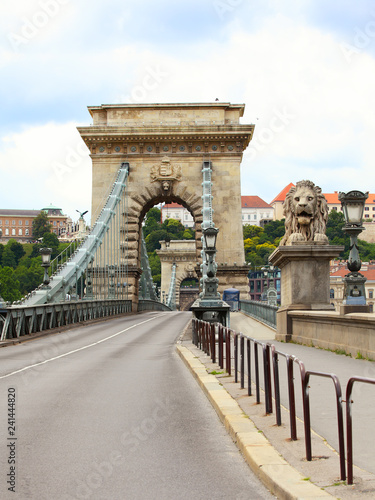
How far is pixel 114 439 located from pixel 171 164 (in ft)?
145

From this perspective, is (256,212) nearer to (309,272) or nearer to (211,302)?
(211,302)

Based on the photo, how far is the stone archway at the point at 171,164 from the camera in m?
49.8

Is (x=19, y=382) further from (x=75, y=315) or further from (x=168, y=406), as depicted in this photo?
(x=75, y=315)

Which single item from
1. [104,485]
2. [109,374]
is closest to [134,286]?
[109,374]

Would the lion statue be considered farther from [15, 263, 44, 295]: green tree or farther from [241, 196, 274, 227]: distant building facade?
[241, 196, 274, 227]: distant building facade

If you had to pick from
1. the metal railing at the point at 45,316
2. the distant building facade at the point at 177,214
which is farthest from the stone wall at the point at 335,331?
the distant building facade at the point at 177,214

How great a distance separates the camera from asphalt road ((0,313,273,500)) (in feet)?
16.8

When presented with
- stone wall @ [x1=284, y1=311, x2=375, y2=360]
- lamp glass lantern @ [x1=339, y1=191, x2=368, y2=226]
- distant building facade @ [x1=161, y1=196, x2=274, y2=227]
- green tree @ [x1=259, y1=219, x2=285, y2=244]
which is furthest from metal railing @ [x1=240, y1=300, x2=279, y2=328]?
distant building facade @ [x1=161, y1=196, x2=274, y2=227]

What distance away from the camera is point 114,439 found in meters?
6.73

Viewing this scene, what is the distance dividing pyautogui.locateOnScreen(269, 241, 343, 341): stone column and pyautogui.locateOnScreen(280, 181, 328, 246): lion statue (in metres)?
0.30

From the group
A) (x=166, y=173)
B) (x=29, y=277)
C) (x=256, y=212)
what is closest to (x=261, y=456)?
(x=166, y=173)

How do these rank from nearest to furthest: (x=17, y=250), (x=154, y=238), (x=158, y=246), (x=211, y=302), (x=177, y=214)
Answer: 1. (x=211, y=302)
2. (x=154, y=238)
3. (x=158, y=246)
4. (x=17, y=250)
5. (x=177, y=214)

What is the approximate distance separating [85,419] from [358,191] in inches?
297

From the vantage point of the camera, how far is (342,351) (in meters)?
11.9
